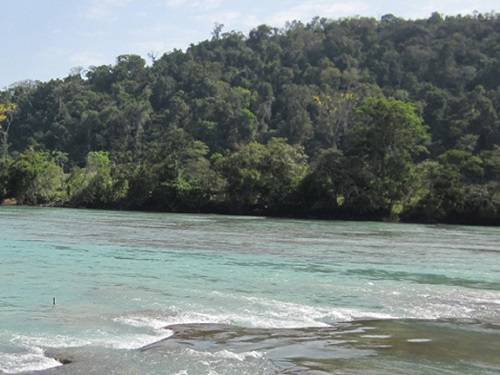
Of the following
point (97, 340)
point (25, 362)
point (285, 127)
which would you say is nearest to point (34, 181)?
point (285, 127)

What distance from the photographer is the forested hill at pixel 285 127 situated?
6200 centimetres

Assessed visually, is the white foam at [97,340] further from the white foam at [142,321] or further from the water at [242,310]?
the white foam at [142,321]

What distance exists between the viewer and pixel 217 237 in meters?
34.4

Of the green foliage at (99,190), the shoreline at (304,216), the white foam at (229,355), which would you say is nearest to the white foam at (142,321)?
the white foam at (229,355)

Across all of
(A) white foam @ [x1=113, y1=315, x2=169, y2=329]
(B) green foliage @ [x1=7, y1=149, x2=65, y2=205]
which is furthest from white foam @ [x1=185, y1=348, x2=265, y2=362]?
(B) green foliage @ [x1=7, y1=149, x2=65, y2=205]

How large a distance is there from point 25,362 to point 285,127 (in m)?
90.3

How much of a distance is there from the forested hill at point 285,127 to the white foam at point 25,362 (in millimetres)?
52147

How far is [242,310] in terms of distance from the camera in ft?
45.9

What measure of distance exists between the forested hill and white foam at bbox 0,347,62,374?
52.1 m

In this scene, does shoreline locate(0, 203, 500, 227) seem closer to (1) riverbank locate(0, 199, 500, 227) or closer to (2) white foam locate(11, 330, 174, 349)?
(1) riverbank locate(0, 199, 500, 227)

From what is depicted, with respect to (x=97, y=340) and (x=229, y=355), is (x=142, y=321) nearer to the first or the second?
(x=97, y=340)

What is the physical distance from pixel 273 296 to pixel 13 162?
213 ft

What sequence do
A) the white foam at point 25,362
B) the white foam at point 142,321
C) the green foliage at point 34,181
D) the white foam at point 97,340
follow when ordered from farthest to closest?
the green foliage at point 34,181 → the white foam at point 142,321 → the white foam at point 97,340 → the white foam at point 25,362

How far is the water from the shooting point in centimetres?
974
